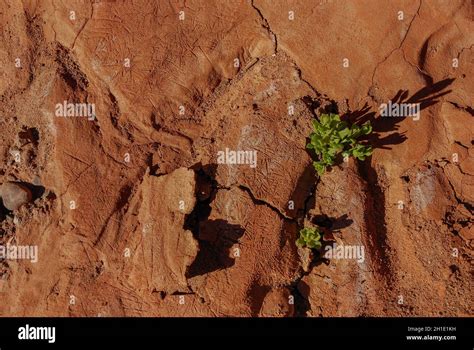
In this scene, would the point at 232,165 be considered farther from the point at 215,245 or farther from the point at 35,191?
the point at 35,191

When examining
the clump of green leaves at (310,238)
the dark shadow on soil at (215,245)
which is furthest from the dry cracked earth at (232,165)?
the clump of green leaves at (310,238)

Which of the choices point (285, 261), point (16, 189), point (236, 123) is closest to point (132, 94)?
point (236, 123)

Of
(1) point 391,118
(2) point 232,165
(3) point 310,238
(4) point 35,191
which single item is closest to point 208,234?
(2) point 232,165

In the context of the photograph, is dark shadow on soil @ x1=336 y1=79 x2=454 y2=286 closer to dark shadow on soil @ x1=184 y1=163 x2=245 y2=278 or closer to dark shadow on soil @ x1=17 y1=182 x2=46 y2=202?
dark shadow on soil @ x1=184 y1=163 x2=245 y2=278

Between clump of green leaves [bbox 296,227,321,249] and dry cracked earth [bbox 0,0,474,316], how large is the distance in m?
0.15

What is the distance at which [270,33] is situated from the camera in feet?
22.8

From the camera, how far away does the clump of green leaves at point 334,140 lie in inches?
249

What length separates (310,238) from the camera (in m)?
6.32

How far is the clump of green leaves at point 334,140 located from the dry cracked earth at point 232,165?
24cm

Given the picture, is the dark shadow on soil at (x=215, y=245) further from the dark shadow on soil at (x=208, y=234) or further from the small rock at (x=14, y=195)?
the small rock at (x=14, y=195)

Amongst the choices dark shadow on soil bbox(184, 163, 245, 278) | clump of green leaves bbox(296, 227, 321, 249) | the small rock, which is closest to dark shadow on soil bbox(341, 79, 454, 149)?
clump of green leaves bbox(296, 227, 321, 249)

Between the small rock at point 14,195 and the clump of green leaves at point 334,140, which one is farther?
the small rock at point 14,195

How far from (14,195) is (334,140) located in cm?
501

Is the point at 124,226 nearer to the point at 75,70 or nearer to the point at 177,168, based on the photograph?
the point at 177,168
